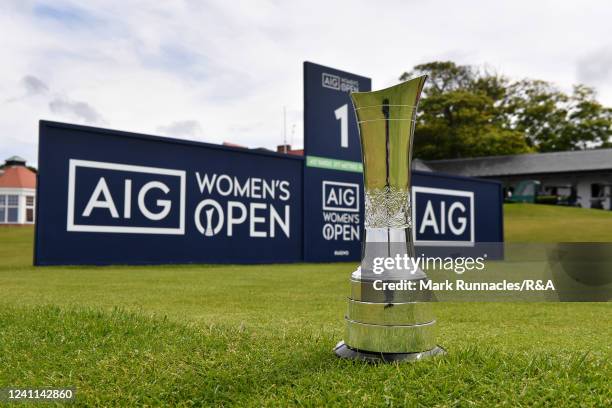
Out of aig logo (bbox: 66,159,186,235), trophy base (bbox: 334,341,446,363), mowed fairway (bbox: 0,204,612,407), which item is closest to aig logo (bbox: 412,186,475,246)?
aig logo (bbox: 66,159,186,235)

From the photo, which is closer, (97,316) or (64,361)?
(64,361)

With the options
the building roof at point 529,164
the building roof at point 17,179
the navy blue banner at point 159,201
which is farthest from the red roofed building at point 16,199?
the building roof at point 529,164

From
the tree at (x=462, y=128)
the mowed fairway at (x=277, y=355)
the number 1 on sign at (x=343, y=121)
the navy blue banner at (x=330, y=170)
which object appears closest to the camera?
the mowed fairway at (x=277, y=355)

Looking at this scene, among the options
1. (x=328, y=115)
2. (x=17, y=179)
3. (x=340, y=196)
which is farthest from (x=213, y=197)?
(x=17, y=179)

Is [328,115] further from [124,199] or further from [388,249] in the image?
[388,249]

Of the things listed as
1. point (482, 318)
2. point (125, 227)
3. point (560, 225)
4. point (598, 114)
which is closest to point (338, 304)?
point (482, 318)

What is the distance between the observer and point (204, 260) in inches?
351

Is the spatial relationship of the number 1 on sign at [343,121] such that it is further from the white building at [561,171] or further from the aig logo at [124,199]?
the white building at [561,171]

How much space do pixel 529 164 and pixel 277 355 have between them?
3715 cm

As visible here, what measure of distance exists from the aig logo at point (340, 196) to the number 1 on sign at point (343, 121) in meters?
0.91

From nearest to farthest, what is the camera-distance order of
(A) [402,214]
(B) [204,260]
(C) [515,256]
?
(A) [402,214] < (B) [204,260] < (C) [515,256]

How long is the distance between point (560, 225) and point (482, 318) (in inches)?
693

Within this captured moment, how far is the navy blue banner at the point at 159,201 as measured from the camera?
24.4ft

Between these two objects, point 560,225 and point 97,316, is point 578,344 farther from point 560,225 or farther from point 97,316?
point 560,225
